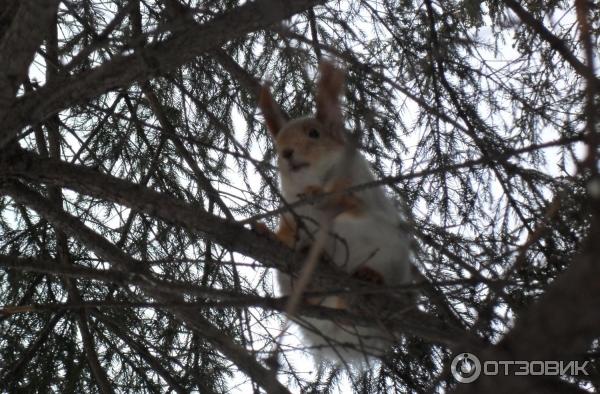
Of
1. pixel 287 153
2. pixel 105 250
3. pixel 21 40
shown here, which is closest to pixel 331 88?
pixel 287 153

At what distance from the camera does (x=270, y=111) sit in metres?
2.77

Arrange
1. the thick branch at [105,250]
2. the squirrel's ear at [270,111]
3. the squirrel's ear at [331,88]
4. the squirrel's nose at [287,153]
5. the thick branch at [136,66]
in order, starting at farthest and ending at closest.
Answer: the squirrel's ear at [270,111] → the squirrel's nose at [287,153] → the squirrel's ear at [331,88] → the thick branch at [105,250] → the thick branch at [136,66]

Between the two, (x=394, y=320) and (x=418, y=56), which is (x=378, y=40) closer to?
(x=418, y=56)

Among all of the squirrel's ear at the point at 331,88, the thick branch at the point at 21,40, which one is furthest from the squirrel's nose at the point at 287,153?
the thick branch at the point at 21,40

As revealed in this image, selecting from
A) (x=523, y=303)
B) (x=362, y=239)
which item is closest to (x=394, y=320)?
(x=362, y=239)

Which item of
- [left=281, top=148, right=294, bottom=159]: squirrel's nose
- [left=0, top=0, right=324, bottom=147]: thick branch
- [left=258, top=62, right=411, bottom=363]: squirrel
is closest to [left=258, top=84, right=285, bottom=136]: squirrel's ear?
[left=258, top=62, right=411, bottom=363]: squirrel

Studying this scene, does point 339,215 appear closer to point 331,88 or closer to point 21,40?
point 331,88

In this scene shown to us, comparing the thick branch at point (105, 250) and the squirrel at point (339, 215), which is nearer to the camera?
the thick branch at point (105, 250)

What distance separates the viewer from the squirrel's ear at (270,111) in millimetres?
2699

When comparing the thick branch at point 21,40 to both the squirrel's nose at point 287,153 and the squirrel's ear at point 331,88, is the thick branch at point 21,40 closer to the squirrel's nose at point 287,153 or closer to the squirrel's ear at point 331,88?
the squirrel's ear at point 331,88

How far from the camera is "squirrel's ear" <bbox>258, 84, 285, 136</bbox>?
2.70 m

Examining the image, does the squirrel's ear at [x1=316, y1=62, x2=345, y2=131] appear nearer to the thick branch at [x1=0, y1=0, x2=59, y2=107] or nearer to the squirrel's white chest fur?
the squirrel's white chest fur

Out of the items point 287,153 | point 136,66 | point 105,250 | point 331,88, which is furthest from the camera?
point 287,153

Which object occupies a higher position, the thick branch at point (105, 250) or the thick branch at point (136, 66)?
the thick branch at point (136, 66)
